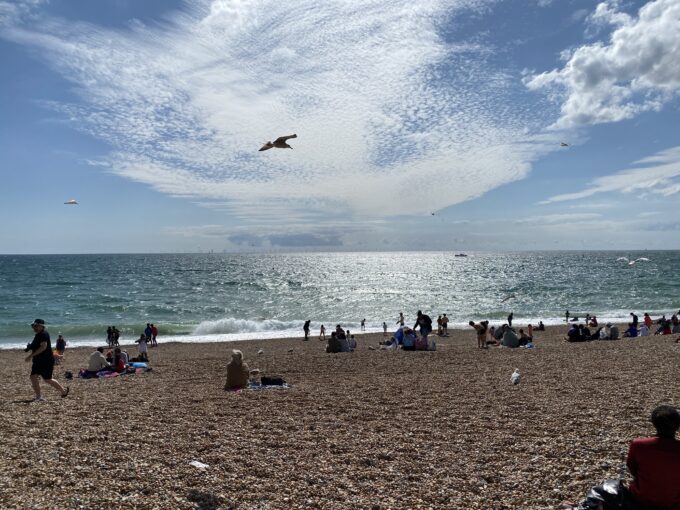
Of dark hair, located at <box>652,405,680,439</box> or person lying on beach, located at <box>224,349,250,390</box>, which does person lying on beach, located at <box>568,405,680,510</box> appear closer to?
dark hair, located at <box>652,405,680,439</box>

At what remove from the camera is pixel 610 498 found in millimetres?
4449

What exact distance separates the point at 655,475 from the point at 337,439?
4.31 m

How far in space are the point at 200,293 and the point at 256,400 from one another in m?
56.1

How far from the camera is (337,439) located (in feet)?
24.3

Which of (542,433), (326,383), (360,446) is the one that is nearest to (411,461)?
(360,446)

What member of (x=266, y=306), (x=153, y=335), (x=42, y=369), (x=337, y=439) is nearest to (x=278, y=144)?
(x=337, y=439)

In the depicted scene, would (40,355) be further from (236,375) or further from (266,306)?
(266,306)

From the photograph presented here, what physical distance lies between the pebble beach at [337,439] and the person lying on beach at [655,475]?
755 mm

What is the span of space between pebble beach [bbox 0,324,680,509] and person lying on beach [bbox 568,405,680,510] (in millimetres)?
755

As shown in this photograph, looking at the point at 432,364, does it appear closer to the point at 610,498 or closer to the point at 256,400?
the point at 256,400

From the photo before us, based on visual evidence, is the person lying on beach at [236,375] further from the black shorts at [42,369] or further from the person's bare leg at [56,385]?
the black shorts at [42,369]

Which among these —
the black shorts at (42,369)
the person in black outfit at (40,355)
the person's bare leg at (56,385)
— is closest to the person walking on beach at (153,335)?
the person's bare leg at (56,385)

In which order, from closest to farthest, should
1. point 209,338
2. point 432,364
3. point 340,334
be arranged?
point 432,364 → point 340,334 → point 209,338

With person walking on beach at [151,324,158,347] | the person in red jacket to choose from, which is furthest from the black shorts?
person walking on beach at [151,324,158,347]
